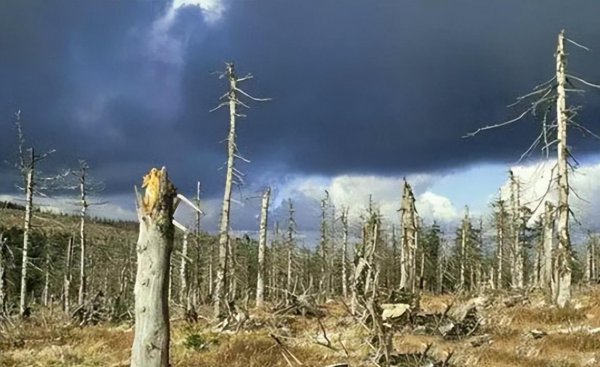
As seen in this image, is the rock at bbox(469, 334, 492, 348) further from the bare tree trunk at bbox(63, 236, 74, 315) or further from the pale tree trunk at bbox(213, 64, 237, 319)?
the bare tree trunk at bbox(63, 236, 74, 315)

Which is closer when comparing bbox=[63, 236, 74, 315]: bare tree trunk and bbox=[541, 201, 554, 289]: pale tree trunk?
bbox=[541, 201, 554, 289]: pale tree trunk

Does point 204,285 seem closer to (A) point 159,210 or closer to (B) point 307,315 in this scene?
(B) point 307,315

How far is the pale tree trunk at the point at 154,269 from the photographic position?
8430mm

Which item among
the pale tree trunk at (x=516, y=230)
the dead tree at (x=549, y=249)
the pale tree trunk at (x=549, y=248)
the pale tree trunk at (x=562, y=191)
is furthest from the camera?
the pale tree trunk at (x=516, y=230)

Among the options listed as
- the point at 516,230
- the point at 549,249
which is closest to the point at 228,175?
the point at 549,249

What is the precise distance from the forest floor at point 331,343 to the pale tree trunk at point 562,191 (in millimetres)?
782

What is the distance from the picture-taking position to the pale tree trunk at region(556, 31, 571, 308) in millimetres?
20250

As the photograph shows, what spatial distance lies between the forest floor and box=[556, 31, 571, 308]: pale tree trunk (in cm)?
78

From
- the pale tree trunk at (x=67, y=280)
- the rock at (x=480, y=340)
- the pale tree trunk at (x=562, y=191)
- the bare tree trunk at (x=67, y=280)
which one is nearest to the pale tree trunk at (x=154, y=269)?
the rock at (x=480, y=340)

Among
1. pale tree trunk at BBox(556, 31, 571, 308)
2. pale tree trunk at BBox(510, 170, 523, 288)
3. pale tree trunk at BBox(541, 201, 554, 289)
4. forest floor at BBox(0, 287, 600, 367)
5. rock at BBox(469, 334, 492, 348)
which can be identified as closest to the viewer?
forest floor at BBox(0, 287, 600, 367)

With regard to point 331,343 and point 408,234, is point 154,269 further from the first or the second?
point 408,234

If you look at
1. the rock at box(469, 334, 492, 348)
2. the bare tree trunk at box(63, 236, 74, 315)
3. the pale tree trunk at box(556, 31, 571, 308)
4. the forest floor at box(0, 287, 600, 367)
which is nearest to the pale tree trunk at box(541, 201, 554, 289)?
the pale tree trunk at box(556, 31, 571, 308)

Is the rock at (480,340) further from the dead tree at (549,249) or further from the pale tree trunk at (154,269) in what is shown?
the pale tree trunk at (154,269)

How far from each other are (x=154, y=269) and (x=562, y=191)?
15779 millimetres
